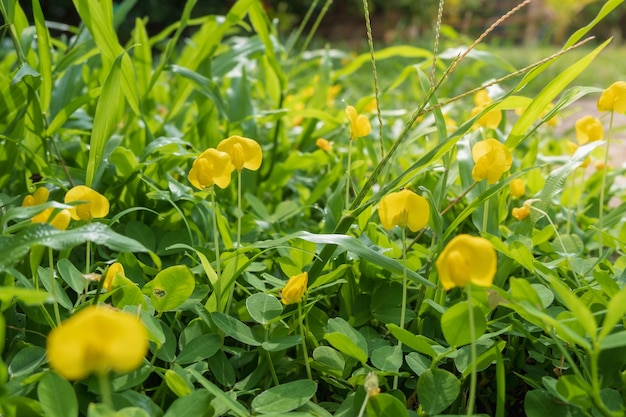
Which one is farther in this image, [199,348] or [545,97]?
[545,97]

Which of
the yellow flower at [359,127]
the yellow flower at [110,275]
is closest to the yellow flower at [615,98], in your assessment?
the yellow flower at [359,127]

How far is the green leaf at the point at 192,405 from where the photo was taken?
1.98 feet

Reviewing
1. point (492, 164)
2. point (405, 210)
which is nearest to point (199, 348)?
point (405, 210)

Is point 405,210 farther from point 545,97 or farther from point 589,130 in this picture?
point 589,130

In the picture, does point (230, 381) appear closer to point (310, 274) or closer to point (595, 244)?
point (310, 274)

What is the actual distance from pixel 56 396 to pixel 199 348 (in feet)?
0.60

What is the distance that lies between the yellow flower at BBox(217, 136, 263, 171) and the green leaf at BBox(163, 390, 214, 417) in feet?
0.93

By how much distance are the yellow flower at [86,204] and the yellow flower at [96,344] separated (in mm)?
342

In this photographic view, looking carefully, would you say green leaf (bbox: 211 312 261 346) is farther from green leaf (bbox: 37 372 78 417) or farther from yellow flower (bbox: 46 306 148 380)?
yellow flower (bbox: 46 306 148 380)

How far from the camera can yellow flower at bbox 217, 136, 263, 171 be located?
0.78 m

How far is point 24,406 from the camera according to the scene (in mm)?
592

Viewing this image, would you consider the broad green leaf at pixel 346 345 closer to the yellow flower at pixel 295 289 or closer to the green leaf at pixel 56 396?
the yellow flower at pixel 295 289

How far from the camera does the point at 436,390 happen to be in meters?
0.67

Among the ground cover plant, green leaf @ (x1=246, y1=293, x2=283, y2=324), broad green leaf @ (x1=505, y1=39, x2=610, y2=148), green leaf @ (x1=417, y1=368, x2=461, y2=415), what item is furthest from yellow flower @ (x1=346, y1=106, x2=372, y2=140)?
green leaf @ (x1=417, y1=368, x2=461, y2=415)
